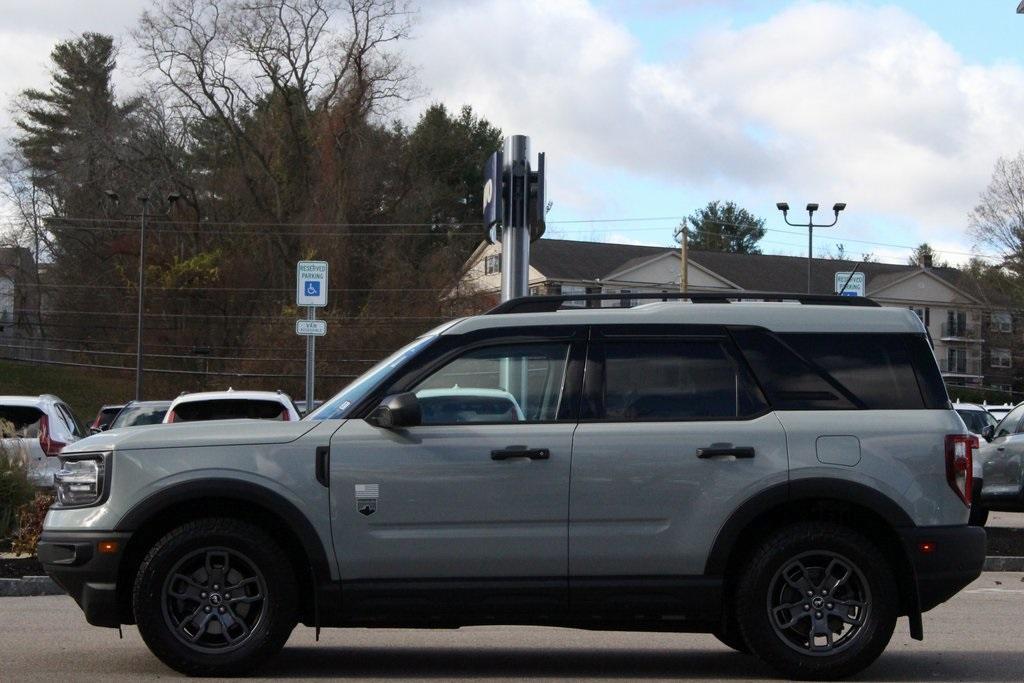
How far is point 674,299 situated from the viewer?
293 inches

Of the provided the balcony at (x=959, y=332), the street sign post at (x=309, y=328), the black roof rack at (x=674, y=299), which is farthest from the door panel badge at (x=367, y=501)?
the balcony at (x=959, y=332)

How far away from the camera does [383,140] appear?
61.7m

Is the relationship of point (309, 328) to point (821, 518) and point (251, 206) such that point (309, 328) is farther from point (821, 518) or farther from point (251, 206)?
point (251, 206)

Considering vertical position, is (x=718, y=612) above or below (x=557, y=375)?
below

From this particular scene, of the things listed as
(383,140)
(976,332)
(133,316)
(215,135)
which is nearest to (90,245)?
(133,316)

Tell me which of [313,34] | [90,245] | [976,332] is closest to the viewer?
[313,34]

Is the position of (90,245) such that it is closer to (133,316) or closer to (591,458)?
(133,316)

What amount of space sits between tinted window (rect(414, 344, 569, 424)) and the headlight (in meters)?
1.64

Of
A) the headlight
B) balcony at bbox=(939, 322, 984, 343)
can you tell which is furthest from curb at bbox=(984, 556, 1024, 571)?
balcony at bbox=(939, 322, 984, 343)

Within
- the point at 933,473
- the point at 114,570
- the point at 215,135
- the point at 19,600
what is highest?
the point at 215,135

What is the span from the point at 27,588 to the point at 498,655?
5.11 meters

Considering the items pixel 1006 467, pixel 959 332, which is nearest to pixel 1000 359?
pixel 959 332

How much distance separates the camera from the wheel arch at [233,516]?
6.78 metres

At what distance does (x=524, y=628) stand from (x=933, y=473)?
339cm
